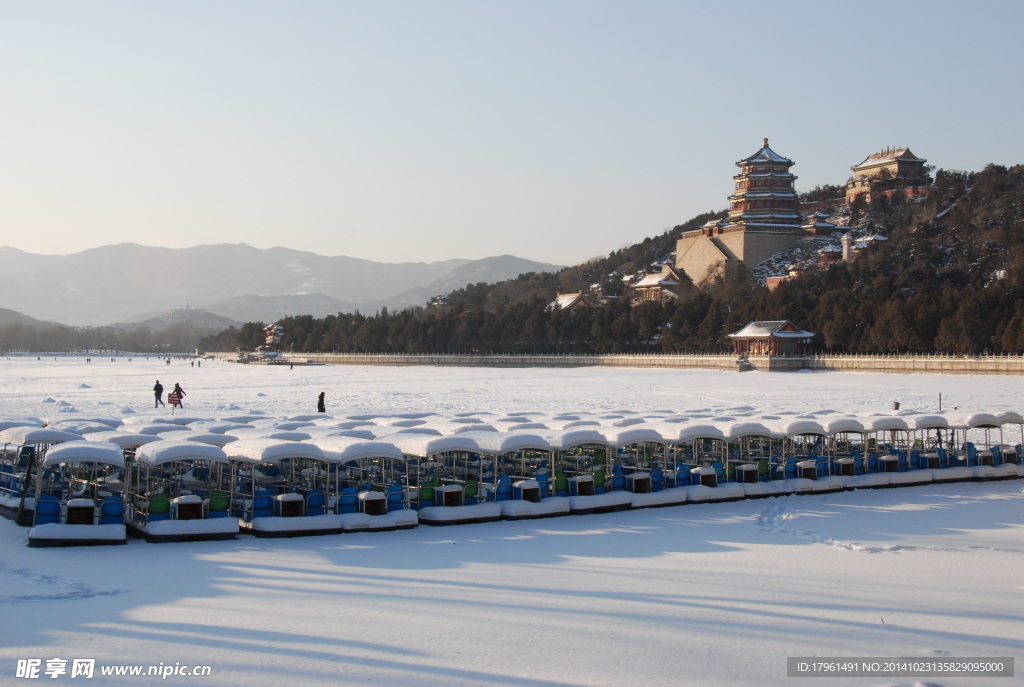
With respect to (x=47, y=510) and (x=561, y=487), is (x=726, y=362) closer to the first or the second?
(x=561, y=487)

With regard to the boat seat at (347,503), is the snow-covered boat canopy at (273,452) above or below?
above

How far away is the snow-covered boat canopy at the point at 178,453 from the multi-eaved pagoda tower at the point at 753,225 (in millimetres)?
117886

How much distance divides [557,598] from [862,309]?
77.8 m

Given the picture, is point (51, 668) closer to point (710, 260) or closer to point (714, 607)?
point (714, 607)

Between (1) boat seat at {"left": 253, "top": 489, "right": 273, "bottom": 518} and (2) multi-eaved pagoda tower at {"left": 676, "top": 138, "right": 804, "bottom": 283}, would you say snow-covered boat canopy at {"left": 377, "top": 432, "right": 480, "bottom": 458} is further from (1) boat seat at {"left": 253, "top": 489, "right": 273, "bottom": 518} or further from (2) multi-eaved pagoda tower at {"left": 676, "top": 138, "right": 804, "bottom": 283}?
(2) multi-eaved pagoda tower at {"left": 676, "top": 138, "right": 804, "bottom": 283}

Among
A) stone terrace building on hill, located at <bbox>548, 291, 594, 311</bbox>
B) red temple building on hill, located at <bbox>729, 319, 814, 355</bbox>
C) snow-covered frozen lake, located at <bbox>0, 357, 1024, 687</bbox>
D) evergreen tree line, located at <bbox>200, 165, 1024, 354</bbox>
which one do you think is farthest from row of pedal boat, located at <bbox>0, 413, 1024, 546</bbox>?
stone terrace building on hill, located at <bbox>548, 291, 594, 311</bbox>

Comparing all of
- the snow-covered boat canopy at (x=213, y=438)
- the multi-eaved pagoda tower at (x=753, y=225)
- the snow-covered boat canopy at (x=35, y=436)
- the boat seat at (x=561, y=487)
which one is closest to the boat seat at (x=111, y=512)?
the snow-covered boat canopy at (x=35, y=436)

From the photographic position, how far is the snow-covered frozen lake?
10039 mm

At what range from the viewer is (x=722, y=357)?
8569 cm

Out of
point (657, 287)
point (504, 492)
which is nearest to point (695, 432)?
point (504, 492)

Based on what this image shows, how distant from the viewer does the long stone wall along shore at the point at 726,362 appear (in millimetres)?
67625

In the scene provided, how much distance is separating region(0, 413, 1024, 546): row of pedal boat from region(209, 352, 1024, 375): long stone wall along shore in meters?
43.9

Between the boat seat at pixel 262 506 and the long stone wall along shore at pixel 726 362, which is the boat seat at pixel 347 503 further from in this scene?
the long stone wall along shore at pixel 726 362

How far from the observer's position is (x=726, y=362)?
85.1 m
